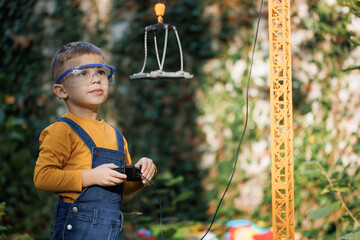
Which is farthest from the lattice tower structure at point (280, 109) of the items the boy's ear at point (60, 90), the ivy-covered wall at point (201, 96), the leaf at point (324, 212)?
the ivy-covered wall at point (201, 96)

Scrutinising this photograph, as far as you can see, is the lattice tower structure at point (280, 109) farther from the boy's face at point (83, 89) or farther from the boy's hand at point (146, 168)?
the boy's face at point (83, 89)

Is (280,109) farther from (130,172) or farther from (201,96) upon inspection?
(201,96)

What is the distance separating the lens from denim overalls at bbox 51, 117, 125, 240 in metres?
1.89

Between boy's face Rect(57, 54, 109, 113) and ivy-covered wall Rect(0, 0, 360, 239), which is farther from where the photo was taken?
ivy-covered wall Rect(0, 0, 360, 239)

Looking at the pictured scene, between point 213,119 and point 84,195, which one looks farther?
point 213,119

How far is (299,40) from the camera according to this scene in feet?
15.3

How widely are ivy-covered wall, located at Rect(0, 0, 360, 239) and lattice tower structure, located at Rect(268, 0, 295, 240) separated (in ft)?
5.89

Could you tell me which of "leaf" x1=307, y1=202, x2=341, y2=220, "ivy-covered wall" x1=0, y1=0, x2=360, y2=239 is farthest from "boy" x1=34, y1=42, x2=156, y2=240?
"ivy-covered wall" x1=0, y1=0, x2=360, y2=239

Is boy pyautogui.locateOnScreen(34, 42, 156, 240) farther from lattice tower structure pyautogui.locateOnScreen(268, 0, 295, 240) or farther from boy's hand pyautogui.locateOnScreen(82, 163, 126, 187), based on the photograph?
lattice tower structure pyautogui.locateOnScreen(268, 0, 295, 240)

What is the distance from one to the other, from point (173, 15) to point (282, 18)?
90.3 inches

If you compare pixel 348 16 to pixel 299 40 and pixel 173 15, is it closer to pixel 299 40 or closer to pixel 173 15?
pixel 299 40

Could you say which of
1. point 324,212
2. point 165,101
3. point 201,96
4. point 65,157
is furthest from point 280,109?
point 165,101

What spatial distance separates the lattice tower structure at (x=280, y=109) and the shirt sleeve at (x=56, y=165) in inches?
48.6

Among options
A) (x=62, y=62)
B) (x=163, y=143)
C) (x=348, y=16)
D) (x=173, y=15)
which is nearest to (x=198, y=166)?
(x=163, y=143)
